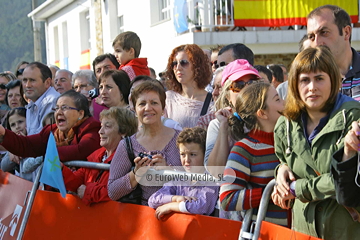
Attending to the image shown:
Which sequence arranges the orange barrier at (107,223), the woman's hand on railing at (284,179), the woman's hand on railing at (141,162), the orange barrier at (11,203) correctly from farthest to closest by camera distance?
the orange barrier at (11,203) → the woman's hand on railing at (141,162) → the orange barrier at (107,223) → the woman's hand on railing at (284,179)

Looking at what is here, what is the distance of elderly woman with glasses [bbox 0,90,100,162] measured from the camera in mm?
5797

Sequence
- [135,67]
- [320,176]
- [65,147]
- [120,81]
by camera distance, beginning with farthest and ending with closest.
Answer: [135,67] < [120,81] < [65,147] < [320,176]

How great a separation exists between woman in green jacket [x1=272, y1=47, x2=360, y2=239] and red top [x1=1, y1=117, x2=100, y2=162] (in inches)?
108

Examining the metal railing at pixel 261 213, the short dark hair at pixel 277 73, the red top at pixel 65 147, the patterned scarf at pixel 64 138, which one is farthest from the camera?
the short dark hair at pixel 277 73

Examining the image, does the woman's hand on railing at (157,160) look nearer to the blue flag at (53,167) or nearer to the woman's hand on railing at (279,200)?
the blue flag at (53,167)

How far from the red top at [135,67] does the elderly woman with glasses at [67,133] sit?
42.4 inches

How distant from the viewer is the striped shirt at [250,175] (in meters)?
3.50

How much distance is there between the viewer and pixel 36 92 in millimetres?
7227

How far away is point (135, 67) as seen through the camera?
23.5 feet

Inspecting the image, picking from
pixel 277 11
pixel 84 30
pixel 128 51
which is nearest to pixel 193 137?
pixel 128 51

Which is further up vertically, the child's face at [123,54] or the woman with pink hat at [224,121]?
the child's face at [123,54]

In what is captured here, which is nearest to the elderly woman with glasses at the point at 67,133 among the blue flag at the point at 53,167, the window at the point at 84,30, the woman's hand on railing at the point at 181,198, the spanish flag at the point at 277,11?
Result: the blue flag at the point at 53,167

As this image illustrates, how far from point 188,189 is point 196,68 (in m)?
1.80

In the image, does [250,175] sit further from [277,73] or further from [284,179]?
[277,73]
